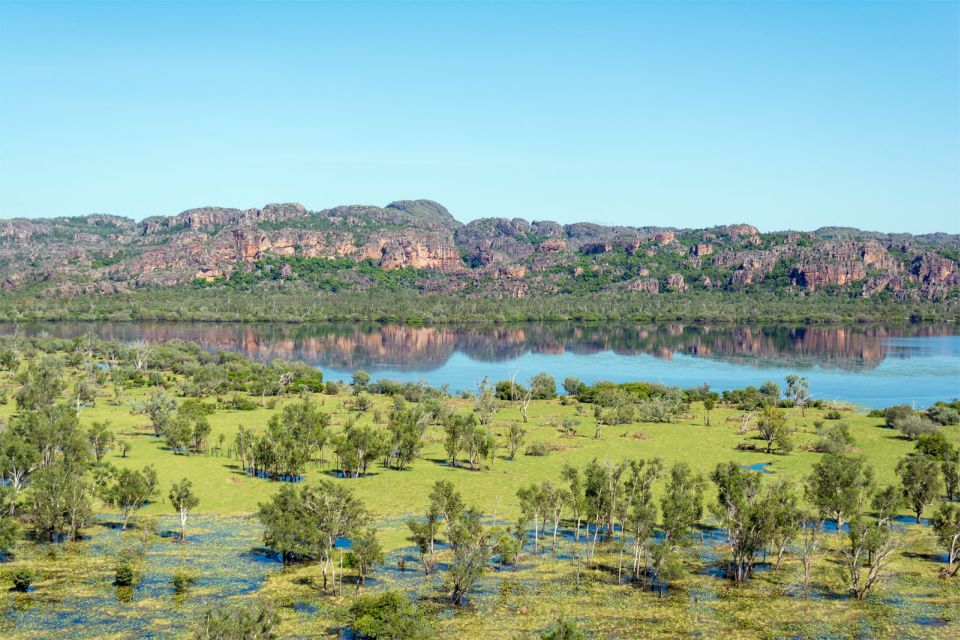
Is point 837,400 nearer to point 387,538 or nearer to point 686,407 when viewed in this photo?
point 686,407

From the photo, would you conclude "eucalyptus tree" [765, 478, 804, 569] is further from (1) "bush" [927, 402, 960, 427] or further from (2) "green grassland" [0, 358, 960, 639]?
(1) "bush" [927, 402, 960, 427]

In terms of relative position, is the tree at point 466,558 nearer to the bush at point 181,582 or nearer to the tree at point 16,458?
the bush at point 181,582

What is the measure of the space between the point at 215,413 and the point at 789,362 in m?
111

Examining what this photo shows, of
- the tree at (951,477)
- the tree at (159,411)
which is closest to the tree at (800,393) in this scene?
the tree at (951,477)

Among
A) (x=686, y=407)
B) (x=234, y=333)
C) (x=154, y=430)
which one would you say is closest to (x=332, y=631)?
(x=154, y=430)

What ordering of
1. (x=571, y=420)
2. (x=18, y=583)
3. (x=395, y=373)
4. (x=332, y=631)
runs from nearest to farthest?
(x=332, y=631), (x=18, y=583), (x=571, y=420), (x=395, y=373)

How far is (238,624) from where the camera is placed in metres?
27.2

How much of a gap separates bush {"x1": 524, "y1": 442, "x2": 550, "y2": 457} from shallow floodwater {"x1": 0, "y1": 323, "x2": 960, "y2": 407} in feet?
139

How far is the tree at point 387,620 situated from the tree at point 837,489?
935 inches

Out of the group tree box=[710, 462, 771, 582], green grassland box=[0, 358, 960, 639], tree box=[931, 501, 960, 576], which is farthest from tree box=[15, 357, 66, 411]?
tree box=[931, 501, 960, 576]

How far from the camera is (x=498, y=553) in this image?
132 ft

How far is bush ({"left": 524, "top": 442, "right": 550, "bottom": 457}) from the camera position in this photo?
65.3 metres

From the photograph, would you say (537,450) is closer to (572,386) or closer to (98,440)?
(98,440)

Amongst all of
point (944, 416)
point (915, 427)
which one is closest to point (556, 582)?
point (915, 427)
